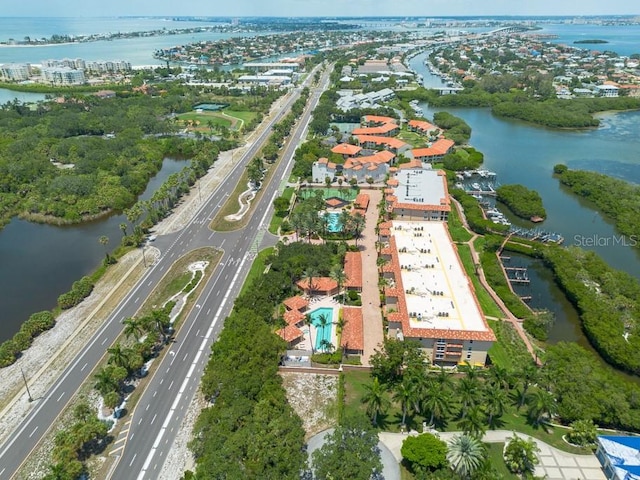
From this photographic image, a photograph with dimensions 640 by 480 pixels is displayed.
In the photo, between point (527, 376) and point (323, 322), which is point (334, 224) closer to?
point (323, 322)

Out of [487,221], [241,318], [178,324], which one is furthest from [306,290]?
[487,221]

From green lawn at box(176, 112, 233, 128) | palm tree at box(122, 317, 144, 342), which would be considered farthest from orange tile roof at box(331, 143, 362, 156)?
palm tree at box(122, 317, 144, 342)

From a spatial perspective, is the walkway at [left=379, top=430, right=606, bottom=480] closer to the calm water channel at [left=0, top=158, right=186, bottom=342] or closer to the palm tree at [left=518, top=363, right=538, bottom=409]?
the palm tree at [left=518, top=363, right=538, bottom=409]

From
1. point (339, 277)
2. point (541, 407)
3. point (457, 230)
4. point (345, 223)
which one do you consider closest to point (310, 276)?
point (339, 277)

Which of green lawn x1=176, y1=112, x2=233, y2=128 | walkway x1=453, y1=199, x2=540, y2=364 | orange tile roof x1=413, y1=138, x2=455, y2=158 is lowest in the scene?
walkway x1=453, y1=199, x2=540, y2=364

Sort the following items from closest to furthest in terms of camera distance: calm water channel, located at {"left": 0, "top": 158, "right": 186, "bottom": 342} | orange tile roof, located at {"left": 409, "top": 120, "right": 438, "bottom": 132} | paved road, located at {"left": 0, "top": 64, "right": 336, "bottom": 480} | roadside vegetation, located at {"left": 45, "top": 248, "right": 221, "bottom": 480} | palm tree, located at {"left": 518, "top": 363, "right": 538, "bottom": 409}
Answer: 1. roadside vegetation, located at {"left": 45, "top": 248, "right": 221, "bottom": 480}
2. paved road, located at {"left": 0, "top": 64, "right": 336, "bottom": 480}
3. palm tree, located at {"left": 518, "top": 363, "right": 538, "bottom": 409}
4. calm water channel, located at {"left": 0, "top": 158, "right": 186, "bottom": 342}
5. orange tile roof, located at {"left": 409, "top": 120, "right": 438, "bottom": 132}

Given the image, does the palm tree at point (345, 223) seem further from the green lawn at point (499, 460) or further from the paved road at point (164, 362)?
the green lawn at point (499, 460)
